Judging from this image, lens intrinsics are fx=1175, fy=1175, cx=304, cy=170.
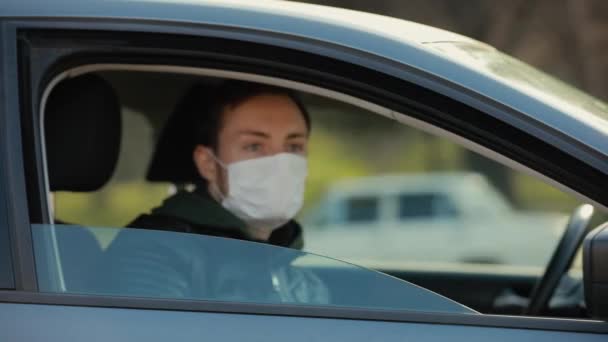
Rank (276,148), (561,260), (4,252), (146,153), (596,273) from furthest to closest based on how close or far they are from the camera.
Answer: (146,153) < (561,260) < (276,148) < (4,252) < (596,273)

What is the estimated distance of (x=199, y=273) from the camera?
7.48ft

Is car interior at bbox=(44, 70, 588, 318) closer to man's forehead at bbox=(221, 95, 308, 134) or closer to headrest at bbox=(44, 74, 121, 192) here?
headrest at bbox=(44, 74, 121, 192)

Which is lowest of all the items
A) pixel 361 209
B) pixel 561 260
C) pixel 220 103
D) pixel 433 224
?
pixel 433 224

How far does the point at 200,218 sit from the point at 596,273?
1104mm

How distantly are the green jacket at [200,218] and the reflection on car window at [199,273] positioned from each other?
0.38 m

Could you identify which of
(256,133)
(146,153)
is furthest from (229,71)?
(146,153)

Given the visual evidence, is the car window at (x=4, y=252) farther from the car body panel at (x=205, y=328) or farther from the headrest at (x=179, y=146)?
the headrest at (x=179, y=146)

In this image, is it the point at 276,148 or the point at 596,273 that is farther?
the point at 276,148

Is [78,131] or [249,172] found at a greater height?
[78,131]

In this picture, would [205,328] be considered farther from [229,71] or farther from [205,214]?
[205,214]

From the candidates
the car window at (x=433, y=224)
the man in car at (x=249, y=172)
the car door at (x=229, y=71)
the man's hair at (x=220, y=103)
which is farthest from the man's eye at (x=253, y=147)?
the car window at (x=433, y=224)

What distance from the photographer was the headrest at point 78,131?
2574 millimetres

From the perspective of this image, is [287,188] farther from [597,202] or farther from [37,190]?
[597,202]

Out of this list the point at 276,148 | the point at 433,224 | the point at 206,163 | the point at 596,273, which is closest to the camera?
the point at 596,273
